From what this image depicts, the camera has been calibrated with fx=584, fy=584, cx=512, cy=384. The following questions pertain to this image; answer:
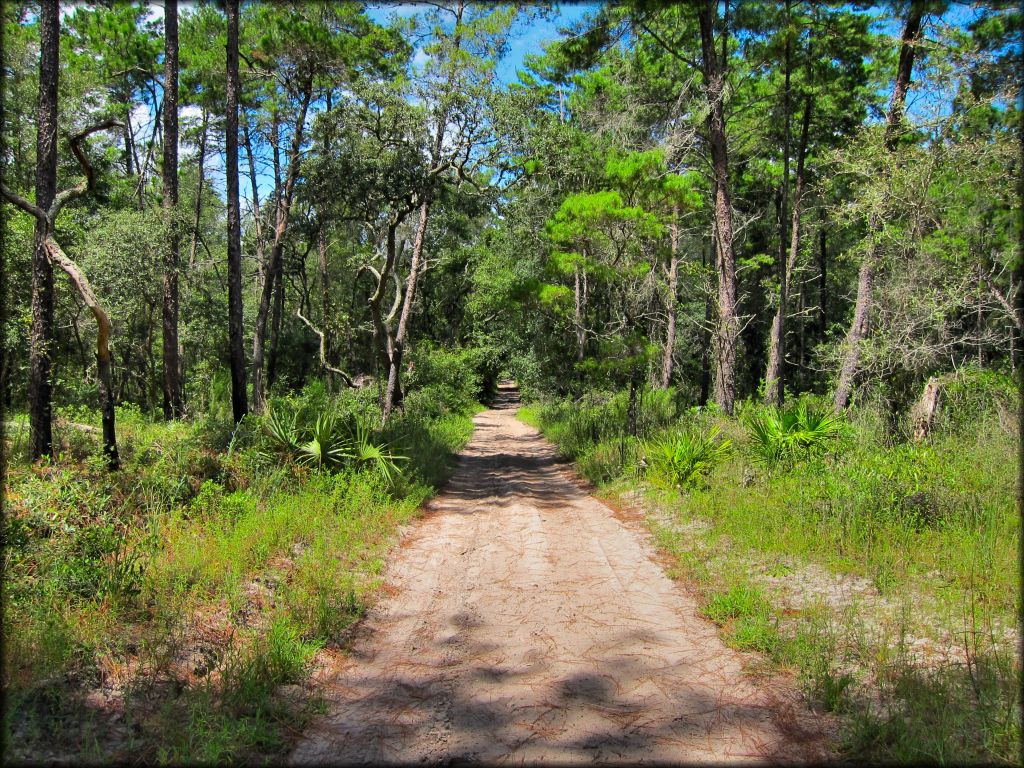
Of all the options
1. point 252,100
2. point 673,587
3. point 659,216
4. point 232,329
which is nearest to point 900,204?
point 659,216

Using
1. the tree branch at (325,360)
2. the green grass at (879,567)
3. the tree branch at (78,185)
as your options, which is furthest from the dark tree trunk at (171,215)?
the green grass at (879,567)

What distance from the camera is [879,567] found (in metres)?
5.00

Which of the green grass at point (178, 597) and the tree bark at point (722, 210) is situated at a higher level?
the tree bark at point (722, 210)

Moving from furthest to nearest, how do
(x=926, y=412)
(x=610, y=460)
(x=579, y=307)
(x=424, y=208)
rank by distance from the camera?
(x=579, y=307)
(x=424, y=208)
(x=610, y=460)
(x=926, y=412)

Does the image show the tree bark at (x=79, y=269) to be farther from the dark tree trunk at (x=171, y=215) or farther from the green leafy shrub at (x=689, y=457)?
the green leafy shrub at (x=689, y=457)

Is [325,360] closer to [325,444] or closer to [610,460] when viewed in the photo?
[325,444]

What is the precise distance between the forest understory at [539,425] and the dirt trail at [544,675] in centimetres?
7

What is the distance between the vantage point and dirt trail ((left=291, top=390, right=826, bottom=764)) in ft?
10.0

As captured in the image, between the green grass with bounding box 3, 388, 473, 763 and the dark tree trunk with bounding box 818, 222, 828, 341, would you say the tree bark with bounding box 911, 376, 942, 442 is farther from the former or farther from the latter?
the dark tree trunk with bounding box 818, 222, 828, 341

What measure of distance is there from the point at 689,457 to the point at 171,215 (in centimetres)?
1314

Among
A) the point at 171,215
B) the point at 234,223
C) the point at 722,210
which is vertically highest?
the point at 171,215

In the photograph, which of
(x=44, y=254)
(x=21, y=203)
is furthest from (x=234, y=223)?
(x=21, y=203)

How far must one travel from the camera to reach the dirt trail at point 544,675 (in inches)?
120

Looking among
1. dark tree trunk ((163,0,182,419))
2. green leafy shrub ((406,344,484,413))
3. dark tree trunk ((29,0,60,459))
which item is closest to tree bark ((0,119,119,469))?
dark tree trunk ((29,0,60,459))
